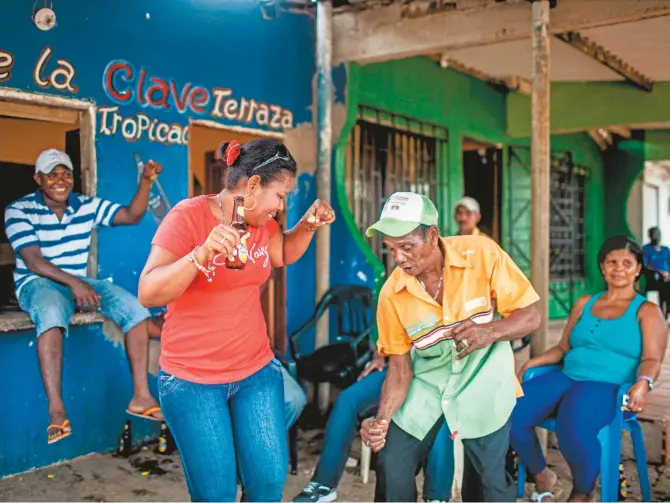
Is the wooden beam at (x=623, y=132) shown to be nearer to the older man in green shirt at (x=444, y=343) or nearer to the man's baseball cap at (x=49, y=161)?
the man's baseball cap at (x=49, y=161)

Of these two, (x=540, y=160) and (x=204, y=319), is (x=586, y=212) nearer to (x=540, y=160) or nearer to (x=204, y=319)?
(x=540, y=160)

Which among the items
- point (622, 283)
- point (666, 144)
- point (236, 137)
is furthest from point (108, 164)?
point (666, 144)

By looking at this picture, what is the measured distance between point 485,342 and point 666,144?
431 inches

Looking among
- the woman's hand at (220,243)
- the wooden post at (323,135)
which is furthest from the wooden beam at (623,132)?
the woman's hand at (220,243)

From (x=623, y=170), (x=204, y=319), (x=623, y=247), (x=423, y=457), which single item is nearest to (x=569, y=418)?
(x=623, y=247)

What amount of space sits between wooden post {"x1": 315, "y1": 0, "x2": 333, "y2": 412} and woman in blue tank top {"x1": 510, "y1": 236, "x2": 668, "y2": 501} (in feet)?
7.45

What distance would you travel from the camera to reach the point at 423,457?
277cm

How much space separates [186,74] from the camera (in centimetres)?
505

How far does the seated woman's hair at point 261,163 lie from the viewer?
240 centimetres

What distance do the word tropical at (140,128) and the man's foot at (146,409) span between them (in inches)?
70.5

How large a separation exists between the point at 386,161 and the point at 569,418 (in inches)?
160

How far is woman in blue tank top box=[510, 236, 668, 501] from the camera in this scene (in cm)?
346

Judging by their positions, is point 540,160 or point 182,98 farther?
point 182,98

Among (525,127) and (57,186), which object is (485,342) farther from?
(525,127)
